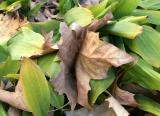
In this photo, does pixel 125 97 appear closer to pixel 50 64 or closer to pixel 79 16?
pixel 50 64

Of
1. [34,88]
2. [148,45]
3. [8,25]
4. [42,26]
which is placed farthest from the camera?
[8,25]

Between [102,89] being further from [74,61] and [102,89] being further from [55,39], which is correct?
[55,39]

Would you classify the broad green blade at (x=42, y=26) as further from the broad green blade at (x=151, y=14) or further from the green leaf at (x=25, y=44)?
the broad green blade at (x=151, y=14)

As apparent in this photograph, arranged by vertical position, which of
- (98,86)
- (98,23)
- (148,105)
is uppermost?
(98,23)

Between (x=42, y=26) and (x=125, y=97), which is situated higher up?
(x=42, y=26)

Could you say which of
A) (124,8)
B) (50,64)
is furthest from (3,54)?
(124,8)

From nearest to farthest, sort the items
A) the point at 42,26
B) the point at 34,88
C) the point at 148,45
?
1. the point at 34,88
2. the point at 148,45
3. the point at 42,26
